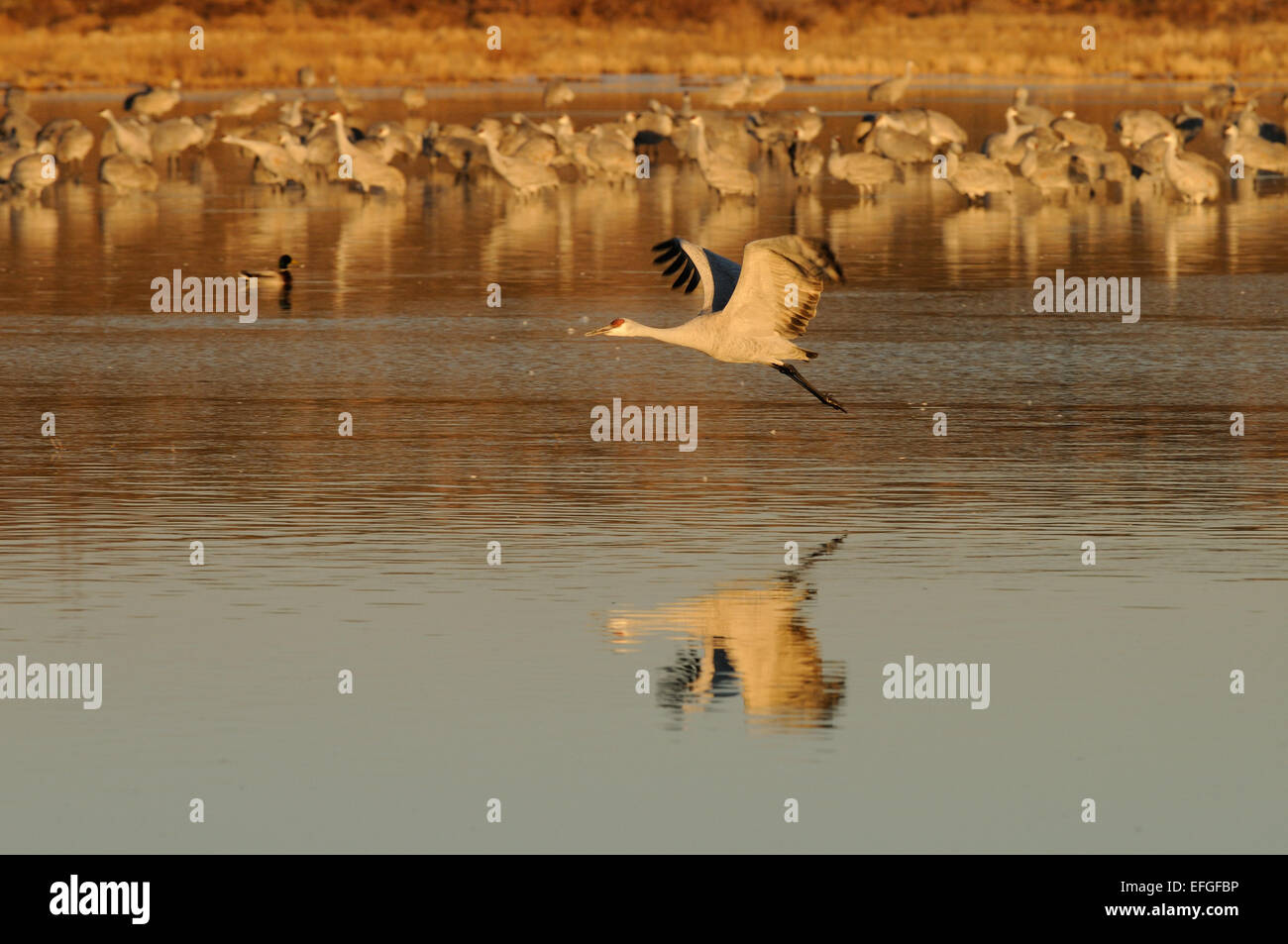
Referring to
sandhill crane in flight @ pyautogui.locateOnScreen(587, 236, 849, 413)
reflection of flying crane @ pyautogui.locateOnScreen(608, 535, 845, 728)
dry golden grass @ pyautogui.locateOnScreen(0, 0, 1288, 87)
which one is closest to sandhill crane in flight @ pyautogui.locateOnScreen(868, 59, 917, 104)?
dry golden grass @ pyautogui.locateOnScreen(0, 0, 1288, 87)

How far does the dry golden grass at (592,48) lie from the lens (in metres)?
65.5

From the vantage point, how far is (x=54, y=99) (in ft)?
183

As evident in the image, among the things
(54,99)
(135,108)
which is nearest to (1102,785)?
(135,108)

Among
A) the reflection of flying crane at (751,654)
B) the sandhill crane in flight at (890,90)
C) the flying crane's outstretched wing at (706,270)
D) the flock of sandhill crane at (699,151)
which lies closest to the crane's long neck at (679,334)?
Answer: the flying crane's outstretched wing at (706,270)

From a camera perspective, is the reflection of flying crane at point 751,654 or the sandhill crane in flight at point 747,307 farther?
the sandhill crane in flight at point 747,307

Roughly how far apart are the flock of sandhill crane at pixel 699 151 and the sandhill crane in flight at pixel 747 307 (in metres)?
19.0

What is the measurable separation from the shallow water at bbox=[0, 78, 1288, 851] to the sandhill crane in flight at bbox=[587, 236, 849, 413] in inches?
26.9

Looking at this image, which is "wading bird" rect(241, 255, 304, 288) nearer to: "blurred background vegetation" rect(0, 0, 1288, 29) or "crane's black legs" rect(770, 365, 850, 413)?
"crane's black legs" rect(770, 365, 850, 413)

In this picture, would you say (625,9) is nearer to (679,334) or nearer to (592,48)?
(592,48)

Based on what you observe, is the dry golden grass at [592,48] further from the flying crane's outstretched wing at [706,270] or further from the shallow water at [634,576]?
the flying crane's outstretched wing at [706,270]

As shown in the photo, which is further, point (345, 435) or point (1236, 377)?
point (1236, 377)

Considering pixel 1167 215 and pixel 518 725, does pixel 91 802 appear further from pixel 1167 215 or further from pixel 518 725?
pixel 1167 215

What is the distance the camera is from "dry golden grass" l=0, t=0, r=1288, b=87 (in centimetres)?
6550

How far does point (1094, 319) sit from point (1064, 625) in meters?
11.0
